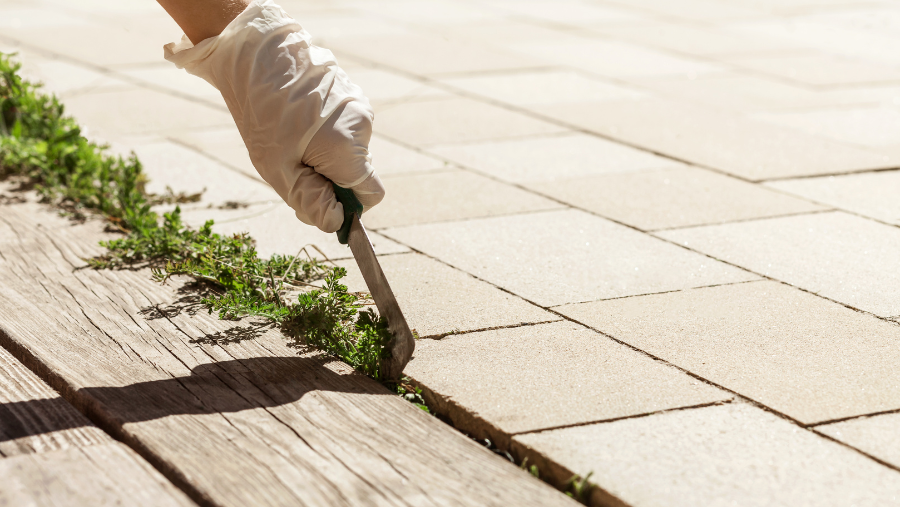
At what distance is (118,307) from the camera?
3.34 metres

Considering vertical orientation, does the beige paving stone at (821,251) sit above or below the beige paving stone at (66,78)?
below

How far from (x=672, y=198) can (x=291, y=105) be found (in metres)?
2.51

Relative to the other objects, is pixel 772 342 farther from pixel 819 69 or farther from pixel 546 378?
pixel 819 69

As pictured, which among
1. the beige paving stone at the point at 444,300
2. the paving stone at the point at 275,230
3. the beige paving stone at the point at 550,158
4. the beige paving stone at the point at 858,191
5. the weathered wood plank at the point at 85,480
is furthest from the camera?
the beige paving stone at the point at 550,158

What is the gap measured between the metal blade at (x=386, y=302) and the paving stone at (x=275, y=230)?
1021 millimetres

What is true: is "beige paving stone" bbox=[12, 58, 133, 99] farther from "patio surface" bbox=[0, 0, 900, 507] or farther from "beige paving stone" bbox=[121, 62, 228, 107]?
"beige paving stone" bbox=[121, 62, 228, 107]

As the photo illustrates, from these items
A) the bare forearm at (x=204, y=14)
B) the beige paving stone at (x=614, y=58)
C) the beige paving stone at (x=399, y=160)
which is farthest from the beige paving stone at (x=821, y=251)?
the beige paving stone at (x=614, y=58)

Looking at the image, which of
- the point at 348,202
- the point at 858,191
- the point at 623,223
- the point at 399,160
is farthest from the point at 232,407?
the point at 858,191

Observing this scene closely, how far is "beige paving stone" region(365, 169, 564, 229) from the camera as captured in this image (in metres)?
4.53

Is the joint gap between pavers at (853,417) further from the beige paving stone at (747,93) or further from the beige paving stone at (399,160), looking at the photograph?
the beige paving stone at (747,93)

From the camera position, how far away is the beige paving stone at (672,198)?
452cm

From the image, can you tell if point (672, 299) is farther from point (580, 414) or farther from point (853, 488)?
point (853, 488)

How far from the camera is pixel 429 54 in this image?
847 cm

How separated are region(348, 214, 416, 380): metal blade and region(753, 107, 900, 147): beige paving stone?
152 inches
